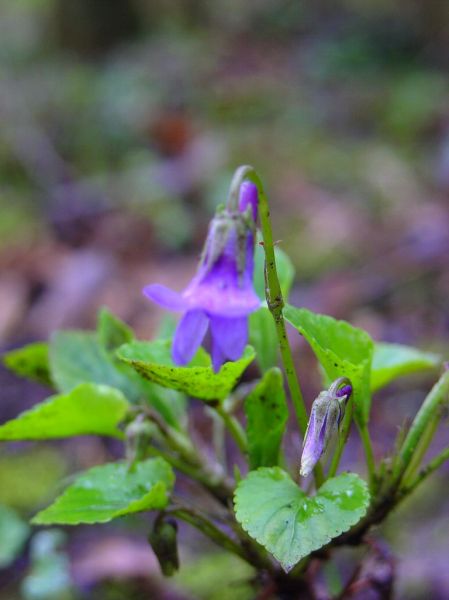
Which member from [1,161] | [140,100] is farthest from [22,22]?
[1,161]

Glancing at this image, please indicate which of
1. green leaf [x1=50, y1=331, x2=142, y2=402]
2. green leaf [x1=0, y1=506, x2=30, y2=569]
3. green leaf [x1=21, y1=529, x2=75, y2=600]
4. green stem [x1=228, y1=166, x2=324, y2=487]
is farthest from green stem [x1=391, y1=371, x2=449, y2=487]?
green leaf [x1=0, y1=506, x2=30, y2=569]

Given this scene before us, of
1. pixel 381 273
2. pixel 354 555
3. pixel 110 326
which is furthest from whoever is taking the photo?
pixel 381 273

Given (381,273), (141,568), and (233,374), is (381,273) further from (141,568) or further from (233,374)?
(233,374)

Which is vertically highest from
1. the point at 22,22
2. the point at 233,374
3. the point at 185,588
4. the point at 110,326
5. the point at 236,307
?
the point at 236,307

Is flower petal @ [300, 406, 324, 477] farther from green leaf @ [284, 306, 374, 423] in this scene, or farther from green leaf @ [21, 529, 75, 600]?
green leaf @ [21, 529, 75, 600]

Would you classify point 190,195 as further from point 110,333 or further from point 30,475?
point 110,333
